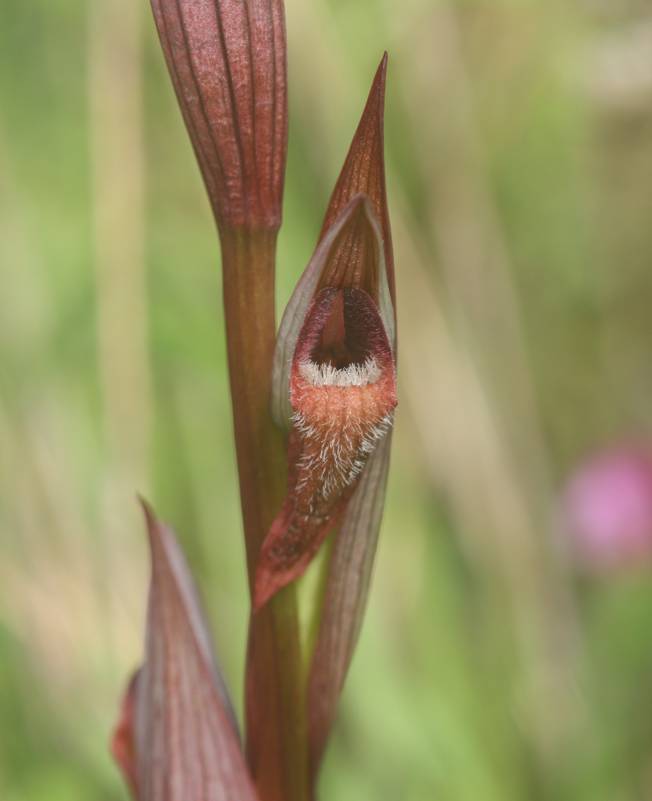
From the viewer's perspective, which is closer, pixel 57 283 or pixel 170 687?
pixel 170 687

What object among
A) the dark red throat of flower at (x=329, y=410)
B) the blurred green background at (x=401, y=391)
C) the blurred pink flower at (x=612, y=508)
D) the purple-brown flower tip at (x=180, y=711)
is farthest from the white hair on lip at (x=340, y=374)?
the blurred pink flower at (x=612, y=508)

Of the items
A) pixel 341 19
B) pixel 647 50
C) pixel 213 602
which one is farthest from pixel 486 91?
pixel 213 602

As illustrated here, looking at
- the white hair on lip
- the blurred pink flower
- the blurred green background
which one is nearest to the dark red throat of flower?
the white hair on lip

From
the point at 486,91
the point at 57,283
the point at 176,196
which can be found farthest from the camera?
the point at 486,91

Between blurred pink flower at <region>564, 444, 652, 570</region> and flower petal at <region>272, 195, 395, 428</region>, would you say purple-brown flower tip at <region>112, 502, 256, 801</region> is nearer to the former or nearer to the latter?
flower petal at <region>272, 195, 395, 428</region>

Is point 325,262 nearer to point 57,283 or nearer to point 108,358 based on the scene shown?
point 108,358

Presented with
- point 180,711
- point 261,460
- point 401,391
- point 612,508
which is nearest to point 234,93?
point 261,460
